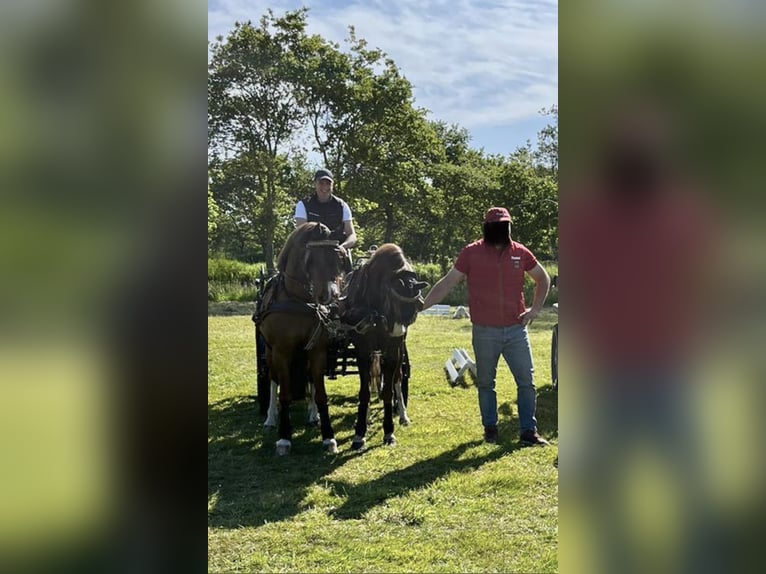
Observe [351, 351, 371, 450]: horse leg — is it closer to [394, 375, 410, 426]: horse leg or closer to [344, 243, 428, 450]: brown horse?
[344, 243, 428, 450]: brown horse

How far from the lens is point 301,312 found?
5312 mm

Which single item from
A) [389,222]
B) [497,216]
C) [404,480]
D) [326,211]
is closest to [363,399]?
[404,480]

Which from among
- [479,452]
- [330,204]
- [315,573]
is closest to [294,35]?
[330,204]

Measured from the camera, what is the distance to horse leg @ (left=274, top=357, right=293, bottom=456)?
17.6 feet

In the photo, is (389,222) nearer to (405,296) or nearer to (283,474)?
(405,296)

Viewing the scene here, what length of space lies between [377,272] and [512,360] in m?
1.64

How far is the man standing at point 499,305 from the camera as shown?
5598 millimetres

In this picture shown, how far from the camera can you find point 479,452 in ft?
18.3

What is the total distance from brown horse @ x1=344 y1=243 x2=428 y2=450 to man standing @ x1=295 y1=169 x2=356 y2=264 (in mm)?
505

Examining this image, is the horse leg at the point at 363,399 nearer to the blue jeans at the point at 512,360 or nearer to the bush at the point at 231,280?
the blue jeans at the point at 512,360
